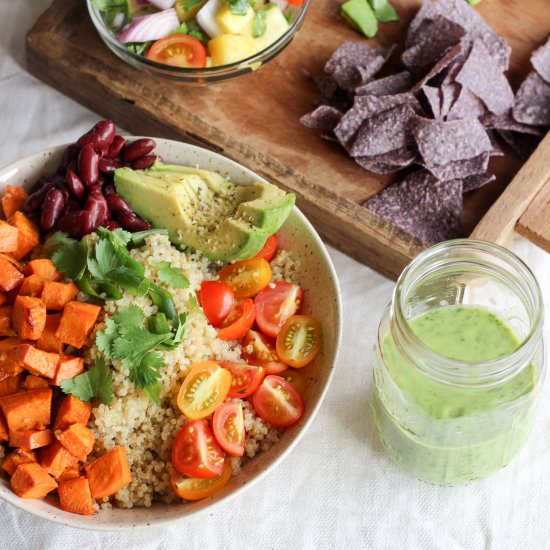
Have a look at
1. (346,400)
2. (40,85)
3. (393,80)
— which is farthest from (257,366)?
(40,85)

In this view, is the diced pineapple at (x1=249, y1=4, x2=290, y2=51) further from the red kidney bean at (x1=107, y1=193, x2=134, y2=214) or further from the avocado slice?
the red kidney bean at (x1=107, y1=193, x2=134, y2=214)

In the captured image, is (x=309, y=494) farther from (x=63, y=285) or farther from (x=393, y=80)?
(x=393, y=80)

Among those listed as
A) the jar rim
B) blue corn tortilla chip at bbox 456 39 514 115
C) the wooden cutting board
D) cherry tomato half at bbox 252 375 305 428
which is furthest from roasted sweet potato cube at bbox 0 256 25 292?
blue corn tortilla chip at bbox 456 39 514 115

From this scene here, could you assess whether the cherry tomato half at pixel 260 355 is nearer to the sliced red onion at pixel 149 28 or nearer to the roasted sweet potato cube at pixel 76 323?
the roasted sweet potato cube at pixel 76 323

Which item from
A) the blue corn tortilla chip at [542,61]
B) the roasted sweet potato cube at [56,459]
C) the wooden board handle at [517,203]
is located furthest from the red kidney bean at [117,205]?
the blue corn tortilla chip at [542,61]

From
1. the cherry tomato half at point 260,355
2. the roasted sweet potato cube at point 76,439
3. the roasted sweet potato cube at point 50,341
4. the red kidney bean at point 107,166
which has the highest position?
the red kidney bean at point 107,166

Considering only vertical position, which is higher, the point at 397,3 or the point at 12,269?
the point at 397,3
